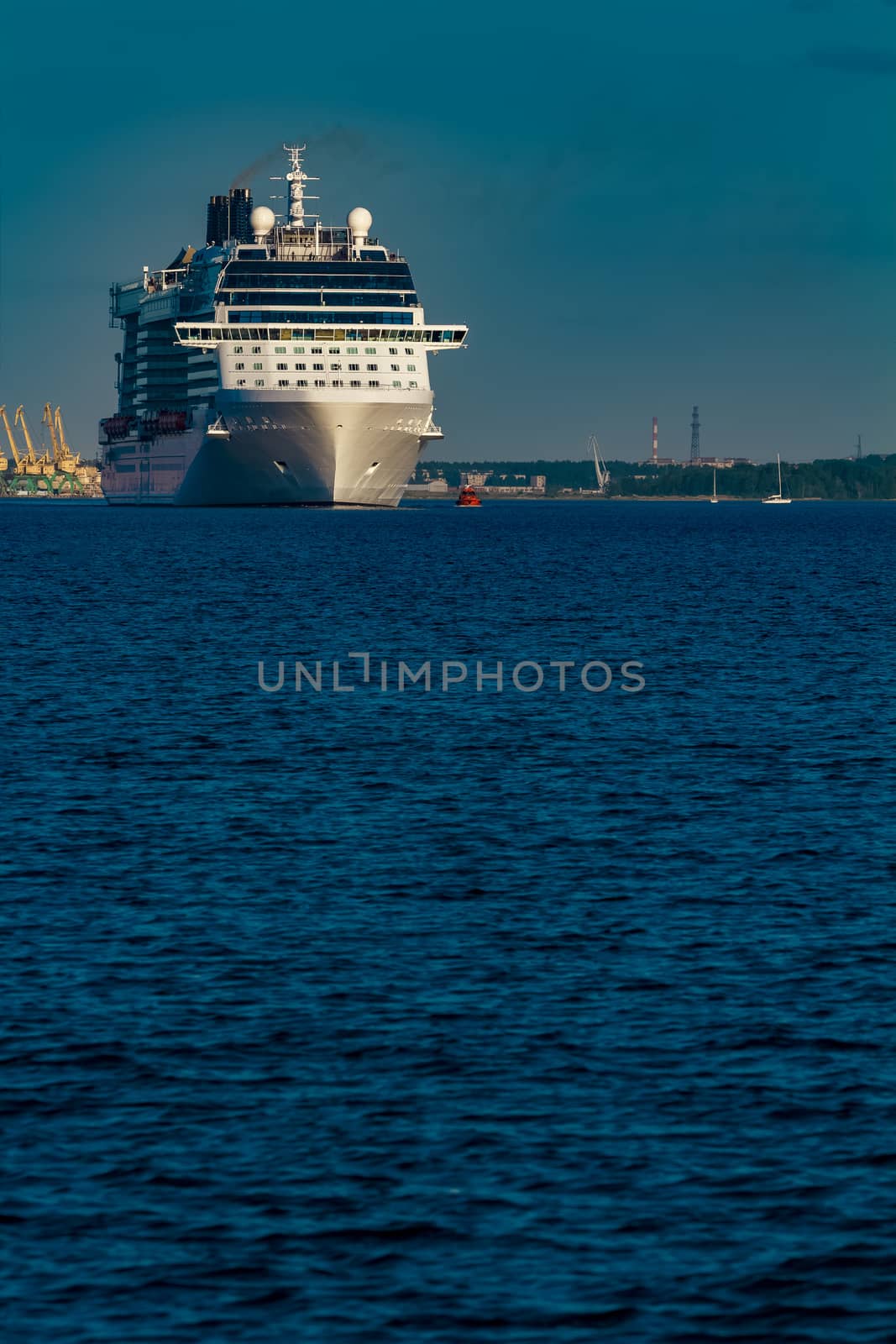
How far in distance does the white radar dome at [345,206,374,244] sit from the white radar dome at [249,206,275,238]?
854 cm

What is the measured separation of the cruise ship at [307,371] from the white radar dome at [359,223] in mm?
148

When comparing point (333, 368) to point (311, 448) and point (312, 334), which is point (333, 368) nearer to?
point (312, 334)

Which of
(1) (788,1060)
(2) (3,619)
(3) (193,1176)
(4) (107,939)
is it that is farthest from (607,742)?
(2) (3,619)

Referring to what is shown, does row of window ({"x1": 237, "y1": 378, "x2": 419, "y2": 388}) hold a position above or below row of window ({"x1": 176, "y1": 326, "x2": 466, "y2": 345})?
below

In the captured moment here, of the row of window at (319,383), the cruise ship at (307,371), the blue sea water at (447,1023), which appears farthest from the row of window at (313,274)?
the blue sea water at (447,1023)

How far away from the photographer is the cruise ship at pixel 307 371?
524 feet

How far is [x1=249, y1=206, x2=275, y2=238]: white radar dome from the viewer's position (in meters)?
183

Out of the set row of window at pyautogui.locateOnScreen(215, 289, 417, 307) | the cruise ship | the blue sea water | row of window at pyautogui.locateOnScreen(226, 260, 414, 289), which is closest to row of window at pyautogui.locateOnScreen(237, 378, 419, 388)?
the cruise ship

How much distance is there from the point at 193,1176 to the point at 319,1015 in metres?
4.43

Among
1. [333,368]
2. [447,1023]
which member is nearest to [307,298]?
[333,368]

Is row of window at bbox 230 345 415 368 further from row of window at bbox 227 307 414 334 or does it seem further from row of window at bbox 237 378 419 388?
row of window at bbox 227 307 414 334

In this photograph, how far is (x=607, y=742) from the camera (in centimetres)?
4106

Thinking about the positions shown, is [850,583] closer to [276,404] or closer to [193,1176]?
[276,404]

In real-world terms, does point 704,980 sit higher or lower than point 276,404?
lower
